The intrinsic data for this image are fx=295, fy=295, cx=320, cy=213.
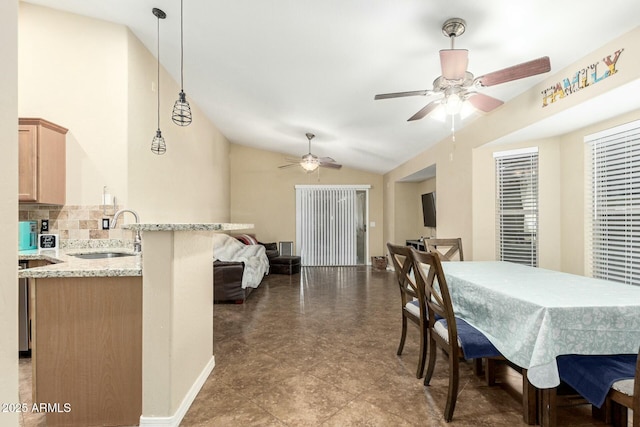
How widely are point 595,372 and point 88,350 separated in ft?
8.23

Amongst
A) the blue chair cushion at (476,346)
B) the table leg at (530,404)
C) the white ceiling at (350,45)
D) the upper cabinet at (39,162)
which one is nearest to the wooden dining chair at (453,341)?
the blue chair cushion at (476,346)

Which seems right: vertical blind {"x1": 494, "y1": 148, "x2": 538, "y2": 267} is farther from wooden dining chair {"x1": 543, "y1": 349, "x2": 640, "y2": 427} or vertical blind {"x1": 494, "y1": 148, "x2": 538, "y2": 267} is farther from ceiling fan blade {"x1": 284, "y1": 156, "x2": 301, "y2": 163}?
ceiling fan blade {"x1": 284, "y1": 156, "x2": 301, "y2": 163}

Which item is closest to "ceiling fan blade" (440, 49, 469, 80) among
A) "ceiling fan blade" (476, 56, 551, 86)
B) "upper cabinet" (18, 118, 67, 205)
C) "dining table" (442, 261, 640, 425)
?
"ceiling fan blade" (476, 56, 551, 86)

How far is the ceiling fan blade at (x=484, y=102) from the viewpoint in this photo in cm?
225

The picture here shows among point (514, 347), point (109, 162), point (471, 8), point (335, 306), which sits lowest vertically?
point (335, 306)

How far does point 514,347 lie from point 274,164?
6868 mm

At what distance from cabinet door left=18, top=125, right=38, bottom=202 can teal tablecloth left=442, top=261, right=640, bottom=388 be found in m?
3.78

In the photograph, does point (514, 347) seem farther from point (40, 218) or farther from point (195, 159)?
point (195, 159)

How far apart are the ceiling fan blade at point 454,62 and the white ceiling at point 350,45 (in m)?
0.33

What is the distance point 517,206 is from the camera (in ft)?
11.7

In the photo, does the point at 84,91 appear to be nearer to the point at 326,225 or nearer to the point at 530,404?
the point at 530,404

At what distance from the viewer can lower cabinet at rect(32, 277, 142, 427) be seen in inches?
61.1

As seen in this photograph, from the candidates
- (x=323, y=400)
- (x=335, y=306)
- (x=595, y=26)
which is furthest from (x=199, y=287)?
(x=595, y=26)

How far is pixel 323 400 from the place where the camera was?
1894 mm
